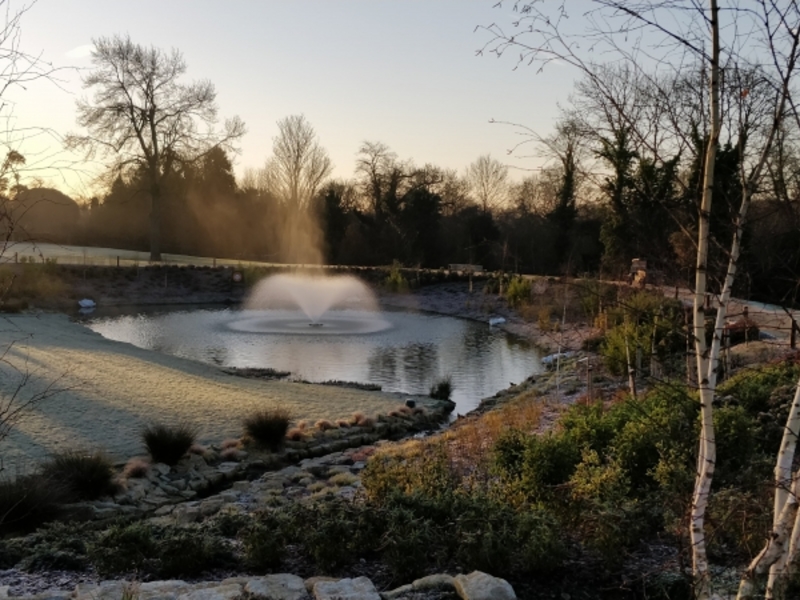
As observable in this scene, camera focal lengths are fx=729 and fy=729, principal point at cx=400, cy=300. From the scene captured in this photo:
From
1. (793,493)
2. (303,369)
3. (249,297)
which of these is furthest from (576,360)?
(249,297)

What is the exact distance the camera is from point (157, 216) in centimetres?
3881

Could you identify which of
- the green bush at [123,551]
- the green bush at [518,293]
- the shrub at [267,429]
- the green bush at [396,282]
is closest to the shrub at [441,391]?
the shrub at [267,429]

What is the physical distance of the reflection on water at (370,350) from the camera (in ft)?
55.3

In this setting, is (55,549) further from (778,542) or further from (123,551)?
(778,542)

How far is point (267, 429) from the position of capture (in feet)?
34.2

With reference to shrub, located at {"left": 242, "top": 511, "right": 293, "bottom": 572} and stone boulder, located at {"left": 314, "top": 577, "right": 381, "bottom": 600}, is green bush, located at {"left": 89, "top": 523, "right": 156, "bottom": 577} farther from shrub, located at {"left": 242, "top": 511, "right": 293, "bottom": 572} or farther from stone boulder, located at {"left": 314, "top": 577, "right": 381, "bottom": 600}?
stone boulder, located at {"left": 314, "top": 577, "right": 381, "bottom": 600}

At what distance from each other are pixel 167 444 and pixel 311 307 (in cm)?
2103

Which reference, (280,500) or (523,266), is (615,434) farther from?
(523,266)

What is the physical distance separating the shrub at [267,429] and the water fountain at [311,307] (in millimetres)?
12601

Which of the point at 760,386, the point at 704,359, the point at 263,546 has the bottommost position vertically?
the point at 263,546

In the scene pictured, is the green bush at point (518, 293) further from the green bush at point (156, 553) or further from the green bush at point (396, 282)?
the green bush at point (156, 553)

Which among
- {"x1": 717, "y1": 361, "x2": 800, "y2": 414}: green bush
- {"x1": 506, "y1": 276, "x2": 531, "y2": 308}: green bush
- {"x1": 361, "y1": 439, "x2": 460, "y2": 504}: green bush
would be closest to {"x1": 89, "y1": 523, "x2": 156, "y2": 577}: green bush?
{"x1": 361, "y1": 439, "x2": 460, "y2": 504}: green bush

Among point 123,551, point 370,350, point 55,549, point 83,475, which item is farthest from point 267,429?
point 370,350

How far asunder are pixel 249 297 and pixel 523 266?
47.2 ft
